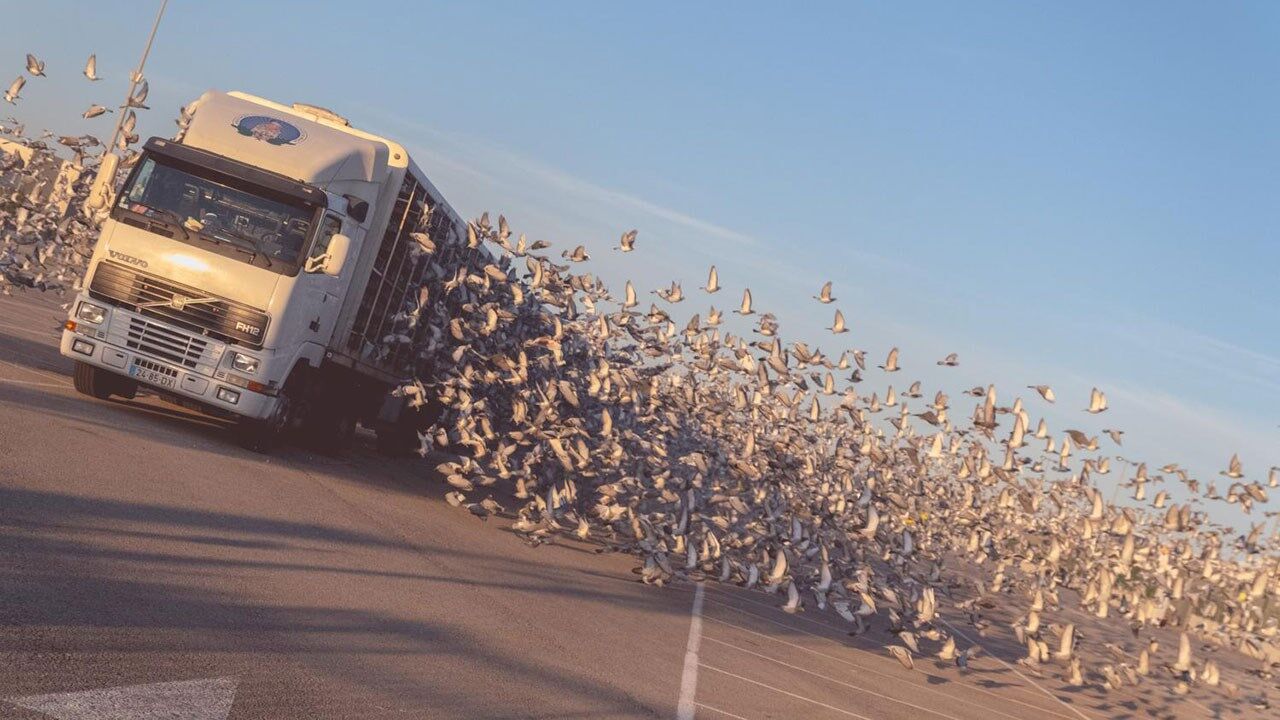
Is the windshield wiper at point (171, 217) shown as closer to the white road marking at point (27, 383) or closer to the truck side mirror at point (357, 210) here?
the truck side mirror at point (357, 210)

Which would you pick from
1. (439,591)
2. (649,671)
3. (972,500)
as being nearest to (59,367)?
(439,591)

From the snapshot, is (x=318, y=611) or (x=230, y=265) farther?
(x=230, y=265)

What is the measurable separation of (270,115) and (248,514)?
665 centimetres

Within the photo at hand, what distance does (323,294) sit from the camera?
1647 centimetres

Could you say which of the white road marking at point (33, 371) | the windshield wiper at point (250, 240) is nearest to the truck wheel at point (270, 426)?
the windshield wiper at point (250, 240)

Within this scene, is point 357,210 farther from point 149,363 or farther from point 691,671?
point 691,671

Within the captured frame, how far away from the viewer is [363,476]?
19703mm

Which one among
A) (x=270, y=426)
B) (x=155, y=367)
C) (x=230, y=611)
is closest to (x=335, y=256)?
(x=270, y=426)

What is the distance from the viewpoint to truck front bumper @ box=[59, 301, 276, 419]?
15.6 meters

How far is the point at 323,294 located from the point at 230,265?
Answer: 4.43ft

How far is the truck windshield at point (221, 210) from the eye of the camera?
15.6 metres

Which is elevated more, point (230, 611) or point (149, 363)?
point (149, 363)

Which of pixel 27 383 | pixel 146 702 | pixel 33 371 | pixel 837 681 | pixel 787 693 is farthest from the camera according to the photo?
pixel 33 371

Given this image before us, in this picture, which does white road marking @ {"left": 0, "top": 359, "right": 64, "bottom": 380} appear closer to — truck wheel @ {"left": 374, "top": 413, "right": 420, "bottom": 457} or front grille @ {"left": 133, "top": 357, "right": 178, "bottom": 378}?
front grille @ {"left": 133, "top": 357, "right": 178, "bottom": 378}
